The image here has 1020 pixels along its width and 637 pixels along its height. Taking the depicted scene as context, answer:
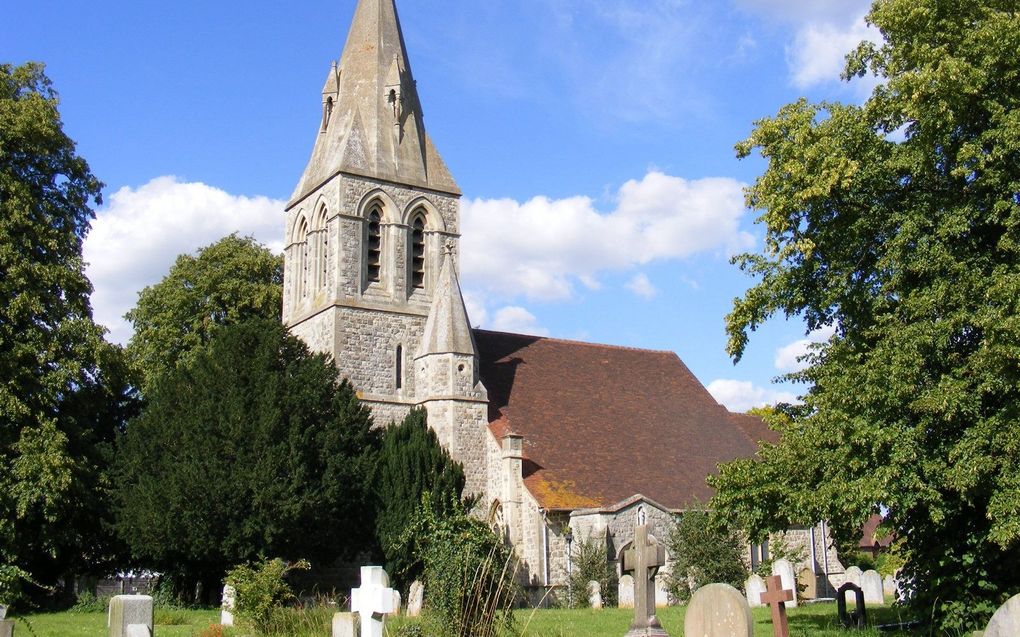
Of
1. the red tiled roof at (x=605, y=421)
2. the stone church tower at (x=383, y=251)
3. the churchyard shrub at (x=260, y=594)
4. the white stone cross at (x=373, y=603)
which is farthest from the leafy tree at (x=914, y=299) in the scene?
the stone church tower at (x=383, y=251)

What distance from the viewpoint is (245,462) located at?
25047 millimetres

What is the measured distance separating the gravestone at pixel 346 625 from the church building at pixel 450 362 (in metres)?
15.9

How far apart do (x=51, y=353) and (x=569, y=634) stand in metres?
16.1

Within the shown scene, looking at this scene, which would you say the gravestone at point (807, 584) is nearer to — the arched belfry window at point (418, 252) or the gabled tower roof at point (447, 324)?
the gabled tower roof at point (447, 324)

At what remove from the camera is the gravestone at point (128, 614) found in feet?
35.5

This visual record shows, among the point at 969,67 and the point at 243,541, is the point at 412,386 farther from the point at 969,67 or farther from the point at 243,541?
the point at 969,67

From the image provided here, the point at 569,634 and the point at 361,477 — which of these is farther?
the point at 361,477

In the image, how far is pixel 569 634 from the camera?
52.3 ft

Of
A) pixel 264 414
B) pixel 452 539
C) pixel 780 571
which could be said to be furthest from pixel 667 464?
pixel 452 539

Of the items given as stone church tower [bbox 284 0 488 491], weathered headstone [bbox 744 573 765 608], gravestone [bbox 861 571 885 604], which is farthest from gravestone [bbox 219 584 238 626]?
gravestone [bbox 861 571 885 604]

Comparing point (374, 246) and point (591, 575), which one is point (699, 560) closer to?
point (591, 575)

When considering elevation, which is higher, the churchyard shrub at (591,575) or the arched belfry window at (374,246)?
the arched belfry window at (374,246)

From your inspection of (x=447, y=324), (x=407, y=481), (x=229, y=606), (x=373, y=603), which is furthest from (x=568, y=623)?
(x=447, y=324)

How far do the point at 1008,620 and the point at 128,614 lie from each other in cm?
841
